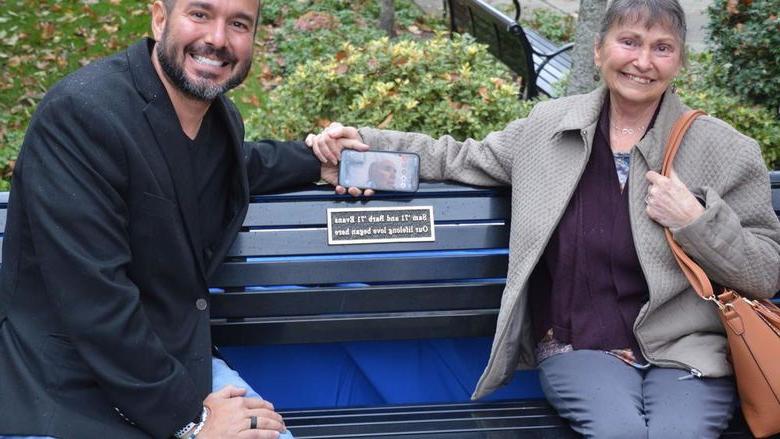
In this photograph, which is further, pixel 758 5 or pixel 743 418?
pixel 758 5

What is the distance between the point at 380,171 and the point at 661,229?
929mm

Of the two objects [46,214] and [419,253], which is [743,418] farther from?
[46,214]

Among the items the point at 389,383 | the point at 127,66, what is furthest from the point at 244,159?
the point at 389,383

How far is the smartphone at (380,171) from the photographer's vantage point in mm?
3424

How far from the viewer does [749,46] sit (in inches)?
218

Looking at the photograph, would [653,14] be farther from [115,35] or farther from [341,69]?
[115,35]

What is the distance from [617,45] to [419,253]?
0.94 metres

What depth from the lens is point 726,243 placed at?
304cm

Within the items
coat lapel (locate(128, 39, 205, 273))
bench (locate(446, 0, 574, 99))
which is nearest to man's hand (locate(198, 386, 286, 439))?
coat lapel (locate(128, 39, 205, 273))

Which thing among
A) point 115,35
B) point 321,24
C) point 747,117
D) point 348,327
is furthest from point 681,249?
point 321,24

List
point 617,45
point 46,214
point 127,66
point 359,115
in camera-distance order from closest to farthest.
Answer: point 46,214, point 127,66, point 617,45, point 359,115

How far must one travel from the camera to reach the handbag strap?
3051 millimetres

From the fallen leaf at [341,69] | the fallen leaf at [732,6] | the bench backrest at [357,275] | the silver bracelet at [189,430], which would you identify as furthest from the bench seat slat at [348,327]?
the fallen leaf at [732,6]

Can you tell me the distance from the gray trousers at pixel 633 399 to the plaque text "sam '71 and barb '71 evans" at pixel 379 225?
2.08 ft
